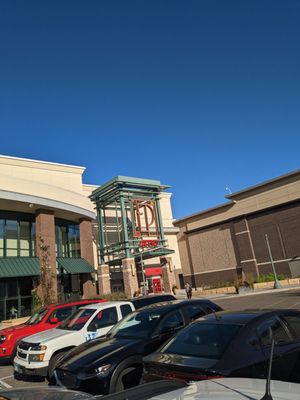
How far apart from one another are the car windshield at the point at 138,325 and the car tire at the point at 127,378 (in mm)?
717

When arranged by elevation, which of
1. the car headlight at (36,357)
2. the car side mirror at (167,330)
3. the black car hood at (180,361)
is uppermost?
the car side mirror at (167,330)

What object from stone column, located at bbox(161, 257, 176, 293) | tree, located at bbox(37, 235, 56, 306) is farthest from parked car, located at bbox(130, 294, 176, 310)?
stone column, located at bbox(161, 257, 176, 293)

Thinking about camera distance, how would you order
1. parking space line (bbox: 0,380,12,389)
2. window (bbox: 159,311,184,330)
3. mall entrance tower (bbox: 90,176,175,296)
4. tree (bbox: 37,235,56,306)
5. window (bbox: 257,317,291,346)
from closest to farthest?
1. window (bbox: 257,317,291,346)
2. window (bbox: 159,311,184,330)
3. parking space line (bbox: 0,380,12,389)
4. tree (bbox: 37,235,56,306)
5. mall entrance tower (bbox: 90,176,175,296)

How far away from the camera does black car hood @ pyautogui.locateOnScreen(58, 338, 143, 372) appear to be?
6.39 meters

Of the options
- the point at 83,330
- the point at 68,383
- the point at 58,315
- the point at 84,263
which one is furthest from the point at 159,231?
the point at 68,383

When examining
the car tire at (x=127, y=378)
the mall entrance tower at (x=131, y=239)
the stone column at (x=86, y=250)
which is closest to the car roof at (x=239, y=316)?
the car tire at (x=127, y=378)

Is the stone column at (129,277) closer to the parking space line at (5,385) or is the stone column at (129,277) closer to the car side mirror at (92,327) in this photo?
the car side mirror at (92,327)

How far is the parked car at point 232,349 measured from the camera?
4609 millimetres

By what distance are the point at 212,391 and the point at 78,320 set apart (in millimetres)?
7967

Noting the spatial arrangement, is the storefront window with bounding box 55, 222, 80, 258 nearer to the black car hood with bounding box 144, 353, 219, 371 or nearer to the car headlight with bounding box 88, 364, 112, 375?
the car headlight with bounding box 88, 364, 112, 375

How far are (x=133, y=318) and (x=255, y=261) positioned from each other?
135 feet

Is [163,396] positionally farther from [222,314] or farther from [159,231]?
[159,231]

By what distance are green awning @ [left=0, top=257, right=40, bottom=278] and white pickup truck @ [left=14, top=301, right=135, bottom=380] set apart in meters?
18.2

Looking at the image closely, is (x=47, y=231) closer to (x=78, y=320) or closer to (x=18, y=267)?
(x=18, y=267)
